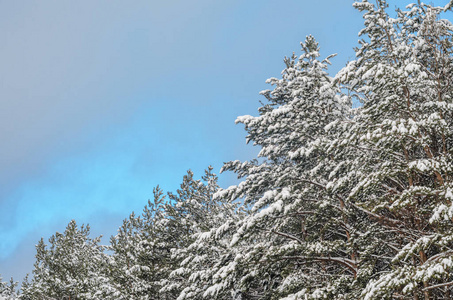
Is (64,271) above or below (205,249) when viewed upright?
above

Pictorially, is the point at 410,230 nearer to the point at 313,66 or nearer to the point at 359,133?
the point at 359,133

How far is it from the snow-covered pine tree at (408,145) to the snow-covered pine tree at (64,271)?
16.0 m

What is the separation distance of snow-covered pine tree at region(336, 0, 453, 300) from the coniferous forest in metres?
0.04

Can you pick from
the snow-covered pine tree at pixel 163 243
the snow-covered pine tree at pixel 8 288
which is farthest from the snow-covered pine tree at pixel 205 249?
the snow-covered pine tree at pixel 8 288

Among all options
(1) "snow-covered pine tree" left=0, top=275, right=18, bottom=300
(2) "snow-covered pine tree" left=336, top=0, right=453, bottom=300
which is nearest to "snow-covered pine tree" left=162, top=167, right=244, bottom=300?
(2) "snow-covered pine tree" left=336, top=0, right=453, bottom=300

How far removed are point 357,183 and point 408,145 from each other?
1.66m

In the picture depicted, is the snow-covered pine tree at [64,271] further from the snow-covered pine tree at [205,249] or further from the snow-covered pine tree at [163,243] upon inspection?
the snow-covered pine tree at [205,249]

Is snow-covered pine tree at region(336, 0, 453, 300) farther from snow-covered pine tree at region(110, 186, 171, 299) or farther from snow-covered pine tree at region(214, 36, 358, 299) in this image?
snow-covered pine tree at region(110, 186, 171, 299)

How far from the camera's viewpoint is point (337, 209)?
1135 cm

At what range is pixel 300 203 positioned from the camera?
1111 cm

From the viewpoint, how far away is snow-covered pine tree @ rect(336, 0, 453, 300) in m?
7.55

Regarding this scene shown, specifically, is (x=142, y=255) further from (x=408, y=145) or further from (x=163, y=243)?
(x=408, y=145)

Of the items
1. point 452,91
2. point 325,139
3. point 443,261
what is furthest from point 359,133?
point 443,261

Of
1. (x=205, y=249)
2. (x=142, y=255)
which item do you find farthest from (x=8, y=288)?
(x=205, y=249)
